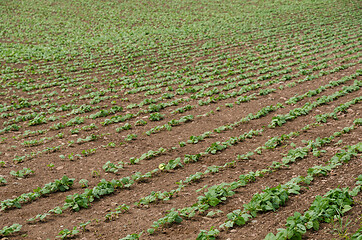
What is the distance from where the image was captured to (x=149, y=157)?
8.04m

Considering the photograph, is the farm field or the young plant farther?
the young plant

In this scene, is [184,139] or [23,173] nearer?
[23,173]

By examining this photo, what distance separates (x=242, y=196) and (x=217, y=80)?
8.58 meters

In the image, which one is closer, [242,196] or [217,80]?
[242,196]

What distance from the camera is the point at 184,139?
8945mm

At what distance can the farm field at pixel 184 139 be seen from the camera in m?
5.44

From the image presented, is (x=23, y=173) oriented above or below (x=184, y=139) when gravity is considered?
above

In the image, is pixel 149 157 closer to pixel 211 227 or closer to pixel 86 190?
pixel 86 190

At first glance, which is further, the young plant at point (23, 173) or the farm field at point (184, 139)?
the young plant at point (23, 173)

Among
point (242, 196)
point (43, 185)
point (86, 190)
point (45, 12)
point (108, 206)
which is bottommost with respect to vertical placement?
point (242, 196)

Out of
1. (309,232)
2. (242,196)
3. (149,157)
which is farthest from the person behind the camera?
(149,157)

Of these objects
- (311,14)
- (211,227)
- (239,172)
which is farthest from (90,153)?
(311,14)

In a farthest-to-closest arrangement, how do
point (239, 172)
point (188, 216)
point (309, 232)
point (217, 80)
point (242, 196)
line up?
point (217, 80)
point (239, 172)
point (242, 196)
point (188, 216)
point (309, 232)

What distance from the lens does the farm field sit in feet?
17.8
